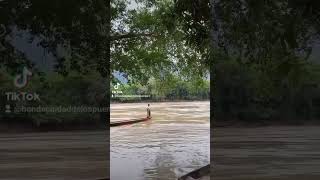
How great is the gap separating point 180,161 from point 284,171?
4.27 m

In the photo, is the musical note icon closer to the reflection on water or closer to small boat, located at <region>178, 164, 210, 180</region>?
the reflection on water

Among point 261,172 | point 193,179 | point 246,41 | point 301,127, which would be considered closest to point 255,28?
point 246,41

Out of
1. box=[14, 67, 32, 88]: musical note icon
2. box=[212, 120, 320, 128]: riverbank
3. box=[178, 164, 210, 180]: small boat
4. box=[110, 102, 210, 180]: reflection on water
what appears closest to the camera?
box=[14, 67, 32, 88]: musical note icon

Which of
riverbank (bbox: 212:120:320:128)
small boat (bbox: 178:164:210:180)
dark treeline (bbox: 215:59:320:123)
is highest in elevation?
dark treeline (bbox: 215:59:320:123)

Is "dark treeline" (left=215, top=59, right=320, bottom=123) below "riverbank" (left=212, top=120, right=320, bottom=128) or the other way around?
the other way around

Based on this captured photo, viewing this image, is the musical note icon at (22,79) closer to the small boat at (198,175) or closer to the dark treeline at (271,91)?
the dark treeline at (271,91)

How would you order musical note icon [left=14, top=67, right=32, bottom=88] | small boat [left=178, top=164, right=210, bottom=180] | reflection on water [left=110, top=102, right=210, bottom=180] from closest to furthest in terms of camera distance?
1. musical note icon [left=14, top=67, right=32, bottom=88]
2. small boat [left=178, top=164, right=210, bottom=180]
3. reflection on water [left=110, top=102, right=210, bottom=180]

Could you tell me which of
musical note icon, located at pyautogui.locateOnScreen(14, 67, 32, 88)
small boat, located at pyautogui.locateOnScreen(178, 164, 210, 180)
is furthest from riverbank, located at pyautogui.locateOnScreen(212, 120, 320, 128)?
musical note icon, located at pyautogui.locateOnScreen(14, 67, 32, 88)

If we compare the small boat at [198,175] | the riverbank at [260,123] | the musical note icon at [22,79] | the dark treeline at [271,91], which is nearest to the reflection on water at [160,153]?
the small boat at [198,175]

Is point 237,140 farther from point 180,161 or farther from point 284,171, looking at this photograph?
point 180,161

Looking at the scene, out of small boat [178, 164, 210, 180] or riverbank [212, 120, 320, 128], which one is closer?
riverbank [212, 120, 320, 128]

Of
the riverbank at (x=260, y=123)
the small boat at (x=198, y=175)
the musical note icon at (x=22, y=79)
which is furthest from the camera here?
the small boat at (x=198, y=175)

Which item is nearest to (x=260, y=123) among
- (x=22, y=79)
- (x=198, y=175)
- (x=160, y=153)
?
(x=198, y=175)

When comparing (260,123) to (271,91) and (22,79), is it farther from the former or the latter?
(22,79)
